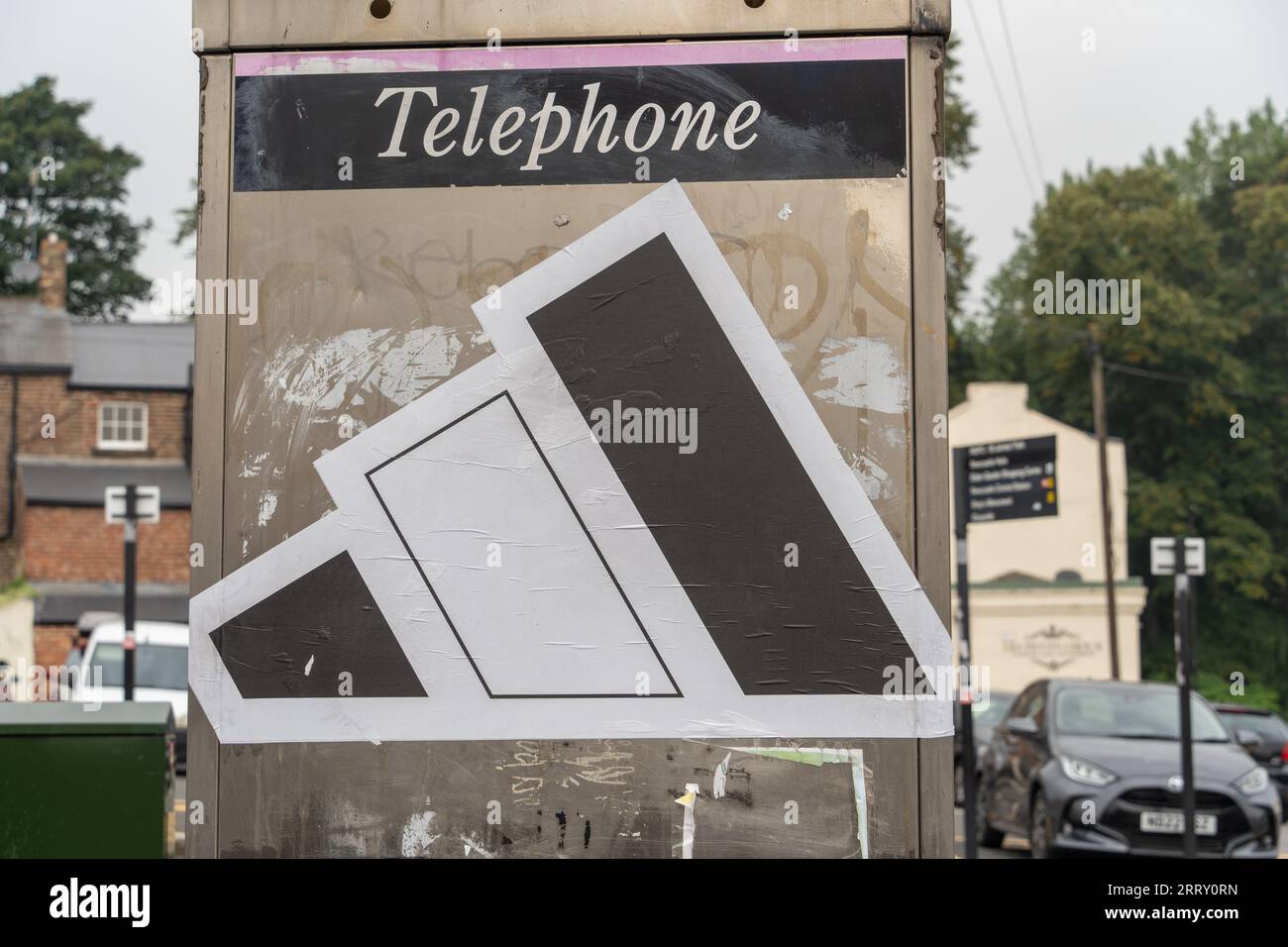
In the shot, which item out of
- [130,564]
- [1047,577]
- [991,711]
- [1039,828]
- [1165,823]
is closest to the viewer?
[1165,823]

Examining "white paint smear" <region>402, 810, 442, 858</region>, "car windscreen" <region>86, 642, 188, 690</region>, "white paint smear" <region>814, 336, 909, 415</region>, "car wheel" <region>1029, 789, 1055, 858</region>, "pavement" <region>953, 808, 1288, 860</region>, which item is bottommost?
"pavement" <region>953, 808, 1288, 860</region>

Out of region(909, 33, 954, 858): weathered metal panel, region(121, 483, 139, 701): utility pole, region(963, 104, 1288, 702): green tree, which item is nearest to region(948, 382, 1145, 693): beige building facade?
region(963, 104, 1288, 702): green tree

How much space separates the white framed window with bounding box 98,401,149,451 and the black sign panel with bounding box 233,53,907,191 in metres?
38.6

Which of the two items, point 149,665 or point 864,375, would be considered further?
point 149,665

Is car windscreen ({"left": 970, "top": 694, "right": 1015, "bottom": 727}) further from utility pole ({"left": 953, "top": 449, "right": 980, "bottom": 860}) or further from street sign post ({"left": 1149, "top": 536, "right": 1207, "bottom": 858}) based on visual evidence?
street sign post ({"left": 1149, "top": 536, "right": 1207, "bottom": 858})

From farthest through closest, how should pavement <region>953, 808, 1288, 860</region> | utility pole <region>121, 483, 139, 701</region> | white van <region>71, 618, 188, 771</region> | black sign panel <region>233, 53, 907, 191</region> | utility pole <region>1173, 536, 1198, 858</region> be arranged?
1. white van <region>71, 618, 188, 771</region>
2. pavement <region>953, 808, 1288, 860</region>
3. utility pole <region>121, 483, 139, 701</region>
4. utility pole <region>1173, 536, 1198, 858</region>
5. black sign panel <region>233, 53, 907, 191</region>

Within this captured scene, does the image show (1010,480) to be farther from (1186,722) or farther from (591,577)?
(591,577)

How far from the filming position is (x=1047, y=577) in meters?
50.0

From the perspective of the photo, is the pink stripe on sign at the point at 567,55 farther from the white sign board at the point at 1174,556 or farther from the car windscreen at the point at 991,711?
the car windscreen at the point at 991,711

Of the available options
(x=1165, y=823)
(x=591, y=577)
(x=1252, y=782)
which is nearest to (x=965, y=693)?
(x=1165, y=823)

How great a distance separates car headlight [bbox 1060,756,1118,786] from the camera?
1282cm

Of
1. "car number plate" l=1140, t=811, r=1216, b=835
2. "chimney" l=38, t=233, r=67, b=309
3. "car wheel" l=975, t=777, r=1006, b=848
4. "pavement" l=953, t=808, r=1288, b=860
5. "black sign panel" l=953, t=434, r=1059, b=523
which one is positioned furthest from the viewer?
"chimney" l=38, t=233, r=67, b=309

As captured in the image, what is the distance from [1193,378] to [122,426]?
134 ft
